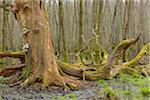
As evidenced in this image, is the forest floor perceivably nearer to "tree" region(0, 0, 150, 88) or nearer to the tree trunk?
"tree" region(0, 0, 150, 88)

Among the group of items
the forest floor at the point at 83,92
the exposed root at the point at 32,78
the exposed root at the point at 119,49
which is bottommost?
the forest floor at the point at 83,92

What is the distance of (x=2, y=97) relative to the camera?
6.82 metres

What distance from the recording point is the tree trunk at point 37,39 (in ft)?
26.2

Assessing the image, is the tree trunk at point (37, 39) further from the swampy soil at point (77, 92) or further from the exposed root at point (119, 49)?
the exposed root at point (119, 49)

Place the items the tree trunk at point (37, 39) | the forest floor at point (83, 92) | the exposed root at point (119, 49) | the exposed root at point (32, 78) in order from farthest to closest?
1. the exposed root at point (119, 49)
2. the tree trunk at point (37, 39)
3. the exposed root at point (32, 78)
4. the forest floor at point (83, 92)

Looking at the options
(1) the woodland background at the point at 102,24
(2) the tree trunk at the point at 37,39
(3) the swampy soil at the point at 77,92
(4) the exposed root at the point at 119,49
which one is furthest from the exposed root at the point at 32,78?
(1) the woodland background at the point at 102,24

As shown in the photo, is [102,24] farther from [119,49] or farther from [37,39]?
[37,39]

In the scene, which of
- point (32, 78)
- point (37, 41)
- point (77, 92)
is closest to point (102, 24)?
point (37, 41)

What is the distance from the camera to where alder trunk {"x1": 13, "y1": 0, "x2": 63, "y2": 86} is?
315 inches

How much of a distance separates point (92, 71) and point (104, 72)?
0.35 metres

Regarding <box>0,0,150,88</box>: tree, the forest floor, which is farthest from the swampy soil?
<box>0,0,150,88</box>: tree

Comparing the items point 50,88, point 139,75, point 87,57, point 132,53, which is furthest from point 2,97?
point 132,53

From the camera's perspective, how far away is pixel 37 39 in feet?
26.7

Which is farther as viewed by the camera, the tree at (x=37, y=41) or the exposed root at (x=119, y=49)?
the exposed root at (x=119, y=49)
